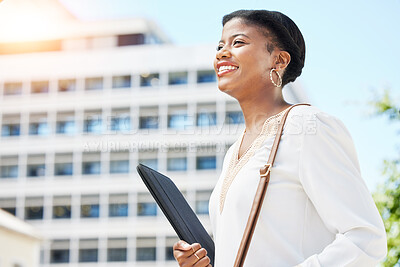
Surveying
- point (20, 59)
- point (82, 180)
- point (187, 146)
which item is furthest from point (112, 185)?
point (20, 59)

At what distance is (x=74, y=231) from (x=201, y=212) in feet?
25.3

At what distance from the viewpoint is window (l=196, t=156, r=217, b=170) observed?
128 ft

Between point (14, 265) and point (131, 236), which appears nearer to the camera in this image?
point (14, 265)

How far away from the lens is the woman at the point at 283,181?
1308mm

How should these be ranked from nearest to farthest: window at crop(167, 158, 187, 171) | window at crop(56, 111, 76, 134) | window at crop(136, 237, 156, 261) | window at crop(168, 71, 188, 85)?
window at crop(136, 237, 156, 261) → window at crop(167, 158, 187, 171) → window at crop(168, 71, 188, 85) → window at crop(56, 111, 76, 134)

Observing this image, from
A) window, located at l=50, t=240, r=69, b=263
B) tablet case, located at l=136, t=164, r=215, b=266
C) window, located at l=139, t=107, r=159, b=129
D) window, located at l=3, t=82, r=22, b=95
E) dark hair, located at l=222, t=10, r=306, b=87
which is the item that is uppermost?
window, located at l=3, t=82, r=22, b=95

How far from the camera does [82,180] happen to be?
40.7 metres

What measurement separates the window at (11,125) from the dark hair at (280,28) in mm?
41960

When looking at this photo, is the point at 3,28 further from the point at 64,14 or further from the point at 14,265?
the point at 14,265

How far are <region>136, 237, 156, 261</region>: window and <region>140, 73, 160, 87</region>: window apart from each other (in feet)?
31.4

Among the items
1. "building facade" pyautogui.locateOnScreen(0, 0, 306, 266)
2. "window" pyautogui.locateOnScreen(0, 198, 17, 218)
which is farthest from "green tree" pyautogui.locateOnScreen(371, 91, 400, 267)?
"window" pyautogui.locateOnScreen(0, 198, 17, 218)

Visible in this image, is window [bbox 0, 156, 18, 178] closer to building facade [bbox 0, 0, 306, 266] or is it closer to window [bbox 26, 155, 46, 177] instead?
building facade [bbox 0, 0, 306, 266]

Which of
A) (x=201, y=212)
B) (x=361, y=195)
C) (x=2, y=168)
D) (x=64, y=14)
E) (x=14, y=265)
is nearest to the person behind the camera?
(x=361, y=195)

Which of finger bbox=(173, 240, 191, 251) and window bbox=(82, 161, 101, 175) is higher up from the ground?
window bbox=(82, 161, 101, 175)
